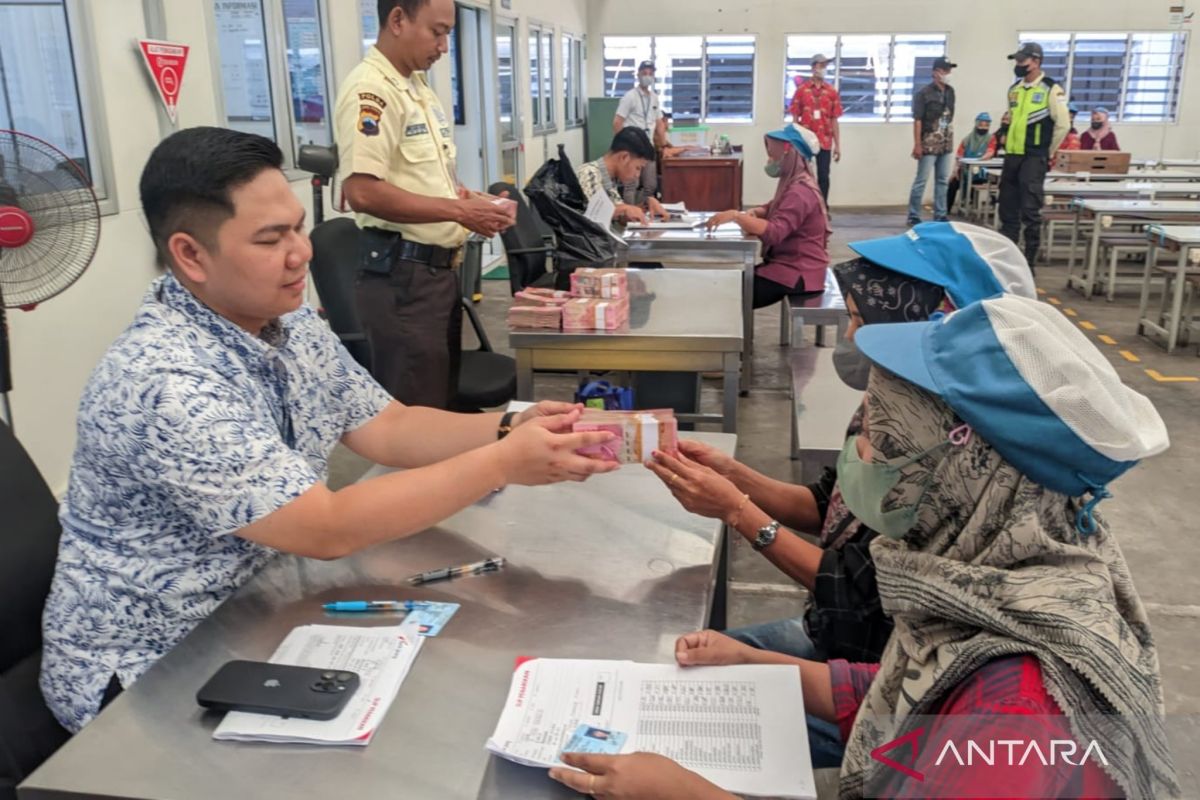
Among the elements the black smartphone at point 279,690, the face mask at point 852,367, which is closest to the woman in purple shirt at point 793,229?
the face mask at point 852,367

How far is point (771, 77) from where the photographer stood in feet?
40.9

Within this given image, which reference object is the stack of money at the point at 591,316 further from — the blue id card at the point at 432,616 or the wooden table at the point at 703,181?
the wooden table at the point at 703,181

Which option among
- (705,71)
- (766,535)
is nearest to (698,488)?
(766,535)

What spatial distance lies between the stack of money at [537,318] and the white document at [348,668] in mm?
1759

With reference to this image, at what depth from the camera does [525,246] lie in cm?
473

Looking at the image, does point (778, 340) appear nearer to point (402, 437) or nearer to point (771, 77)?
point (402, 437)

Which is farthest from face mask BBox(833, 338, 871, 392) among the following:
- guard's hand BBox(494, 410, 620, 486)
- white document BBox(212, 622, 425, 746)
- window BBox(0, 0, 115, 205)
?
window BBox(0, 0, 115, 205)

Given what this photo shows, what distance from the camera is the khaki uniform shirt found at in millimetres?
2695

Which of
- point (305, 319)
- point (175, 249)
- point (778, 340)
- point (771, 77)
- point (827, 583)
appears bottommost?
point (778, 340)

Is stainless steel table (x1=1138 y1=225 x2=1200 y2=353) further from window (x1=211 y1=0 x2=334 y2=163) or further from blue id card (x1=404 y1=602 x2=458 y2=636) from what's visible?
blue id card (x1=404 y1=602 x2=458 y2=636)

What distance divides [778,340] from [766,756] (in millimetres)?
4986

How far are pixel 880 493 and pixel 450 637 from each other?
60cm

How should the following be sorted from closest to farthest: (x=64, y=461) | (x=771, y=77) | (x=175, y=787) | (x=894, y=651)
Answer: (x=175, y=787), (x=894, y=651), (x=64, y=461), (x=771, y=77)

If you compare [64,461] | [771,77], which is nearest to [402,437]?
[64,461]
